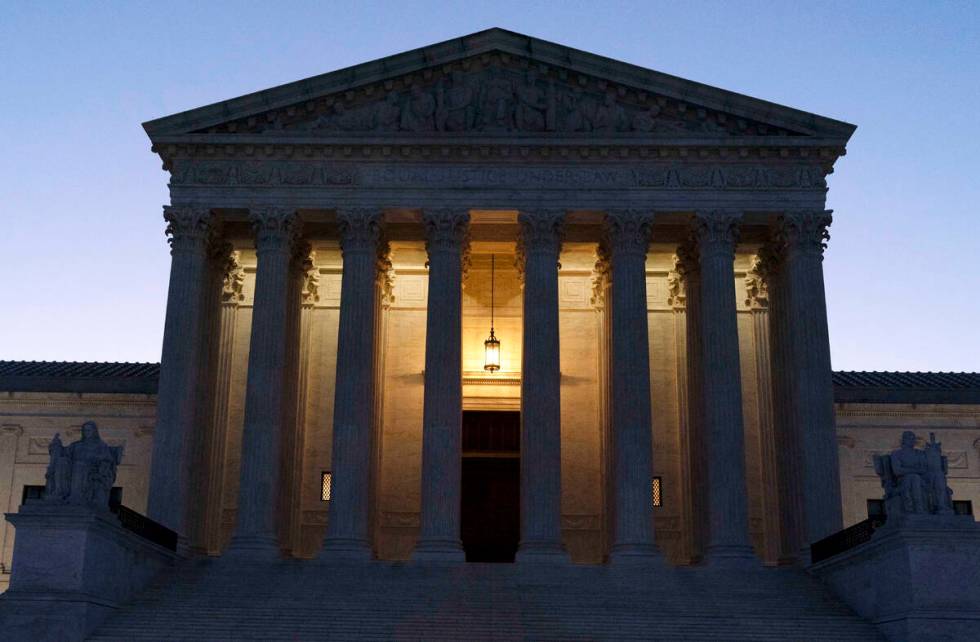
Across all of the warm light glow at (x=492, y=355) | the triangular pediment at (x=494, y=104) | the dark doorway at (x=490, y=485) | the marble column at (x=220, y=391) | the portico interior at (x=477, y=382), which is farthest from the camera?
the dark doorway at (x=490, y=485)

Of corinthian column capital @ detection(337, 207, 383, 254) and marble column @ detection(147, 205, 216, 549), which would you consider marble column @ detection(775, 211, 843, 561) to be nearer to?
corinthian column capital @ detection(337, 207, 383, 254)

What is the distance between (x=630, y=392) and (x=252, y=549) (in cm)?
1238

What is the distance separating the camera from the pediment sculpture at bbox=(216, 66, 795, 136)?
38.2m

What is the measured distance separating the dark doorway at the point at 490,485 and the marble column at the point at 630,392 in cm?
738

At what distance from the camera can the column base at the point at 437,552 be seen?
34594 millimetres

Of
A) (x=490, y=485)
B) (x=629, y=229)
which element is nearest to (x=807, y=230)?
(x=629, y=229)

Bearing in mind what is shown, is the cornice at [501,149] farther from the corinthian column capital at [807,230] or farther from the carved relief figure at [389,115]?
the corinthian column capital at [807,230]

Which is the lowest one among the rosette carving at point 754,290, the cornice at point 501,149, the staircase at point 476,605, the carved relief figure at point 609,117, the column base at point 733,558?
the staircase at point 476,605

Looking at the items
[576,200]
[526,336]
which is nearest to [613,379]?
[526,336]

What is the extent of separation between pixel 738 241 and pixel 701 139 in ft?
11.7

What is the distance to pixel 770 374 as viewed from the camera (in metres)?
41.0

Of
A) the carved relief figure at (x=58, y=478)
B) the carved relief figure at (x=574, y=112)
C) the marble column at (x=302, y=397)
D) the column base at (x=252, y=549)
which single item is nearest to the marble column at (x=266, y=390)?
the column base at (x=252, y=549)

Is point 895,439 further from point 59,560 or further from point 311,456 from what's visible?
point 59,560

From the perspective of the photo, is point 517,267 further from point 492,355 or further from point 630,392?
point 630,392
